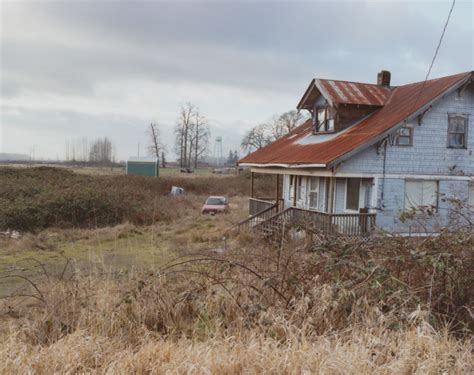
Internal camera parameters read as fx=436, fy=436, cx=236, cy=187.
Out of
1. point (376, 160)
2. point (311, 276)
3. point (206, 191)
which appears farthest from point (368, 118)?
point (206, 191)

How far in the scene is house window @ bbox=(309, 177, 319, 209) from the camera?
1869 centimetres

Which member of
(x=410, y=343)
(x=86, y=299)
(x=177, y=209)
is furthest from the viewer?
(x=177, y=209)

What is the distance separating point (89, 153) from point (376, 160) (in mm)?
141541

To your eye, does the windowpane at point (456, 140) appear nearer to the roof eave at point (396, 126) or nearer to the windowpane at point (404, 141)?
the roof eave at point (396, 126)

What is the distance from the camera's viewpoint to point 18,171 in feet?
115

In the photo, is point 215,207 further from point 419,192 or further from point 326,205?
point 419,192

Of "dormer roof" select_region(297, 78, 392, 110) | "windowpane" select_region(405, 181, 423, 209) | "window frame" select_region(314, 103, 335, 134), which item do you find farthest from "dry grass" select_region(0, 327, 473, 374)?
"window frame" select_region(314, 103, 335, 134)

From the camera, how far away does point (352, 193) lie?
55.1 ft

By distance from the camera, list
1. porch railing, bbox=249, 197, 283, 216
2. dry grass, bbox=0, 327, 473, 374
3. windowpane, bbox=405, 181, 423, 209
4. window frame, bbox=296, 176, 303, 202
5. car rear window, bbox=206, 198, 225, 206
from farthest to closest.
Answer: car rear window, bbox=206, 198, 225, 206 < window frame, bbox=296, 176, 303, 202 < porch railing, bbox=249, 197, 283, 216 < windowpane, bbox=405, 181, 423, 209 < dry grass, bbox=0, 327, 473, 374

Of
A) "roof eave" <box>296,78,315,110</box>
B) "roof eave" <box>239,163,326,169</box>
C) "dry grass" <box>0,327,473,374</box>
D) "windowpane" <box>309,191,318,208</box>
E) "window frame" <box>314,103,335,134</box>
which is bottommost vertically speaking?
"dry grass" <box>0,327,473,374</box>

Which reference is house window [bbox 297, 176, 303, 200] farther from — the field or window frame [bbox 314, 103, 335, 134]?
the field

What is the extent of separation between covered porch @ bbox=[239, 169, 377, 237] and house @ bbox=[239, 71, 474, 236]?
0.04m

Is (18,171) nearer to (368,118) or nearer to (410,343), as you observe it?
(368,118)

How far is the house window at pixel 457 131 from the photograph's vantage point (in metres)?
16.8
